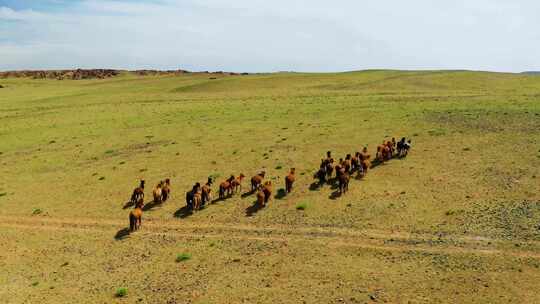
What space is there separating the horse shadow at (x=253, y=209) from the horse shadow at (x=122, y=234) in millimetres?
7205

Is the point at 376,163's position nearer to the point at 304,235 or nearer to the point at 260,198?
the point at 260,198

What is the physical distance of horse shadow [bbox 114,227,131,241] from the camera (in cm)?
2802

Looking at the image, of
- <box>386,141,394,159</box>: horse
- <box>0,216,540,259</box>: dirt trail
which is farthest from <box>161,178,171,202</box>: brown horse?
<box>386,141,394,159</box>: horse

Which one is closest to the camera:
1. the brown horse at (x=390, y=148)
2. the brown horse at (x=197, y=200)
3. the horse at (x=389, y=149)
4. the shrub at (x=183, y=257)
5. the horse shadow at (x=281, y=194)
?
the shrub at (x=183, y=257)

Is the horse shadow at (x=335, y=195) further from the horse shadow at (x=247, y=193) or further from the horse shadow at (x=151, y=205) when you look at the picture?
the horse shadow at (x=151, y=205)

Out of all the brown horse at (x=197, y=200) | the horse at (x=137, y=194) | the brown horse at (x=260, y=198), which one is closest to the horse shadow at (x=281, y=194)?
the brown horse at (x=260, y=198)

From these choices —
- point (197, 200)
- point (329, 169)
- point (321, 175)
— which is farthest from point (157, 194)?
point (329, 169)

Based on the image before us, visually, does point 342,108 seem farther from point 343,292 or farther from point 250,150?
point 343,292

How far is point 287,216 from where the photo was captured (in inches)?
1136

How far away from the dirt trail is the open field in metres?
0.11

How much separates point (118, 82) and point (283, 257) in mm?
121043

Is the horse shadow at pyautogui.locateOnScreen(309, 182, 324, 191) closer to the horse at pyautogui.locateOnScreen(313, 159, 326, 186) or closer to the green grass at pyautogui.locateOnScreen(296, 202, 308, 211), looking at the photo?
the horse at pyautogui.locateOnScreen(313, 159, 326, 186)

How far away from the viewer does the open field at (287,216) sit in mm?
21938

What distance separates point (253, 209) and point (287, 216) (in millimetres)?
2527
